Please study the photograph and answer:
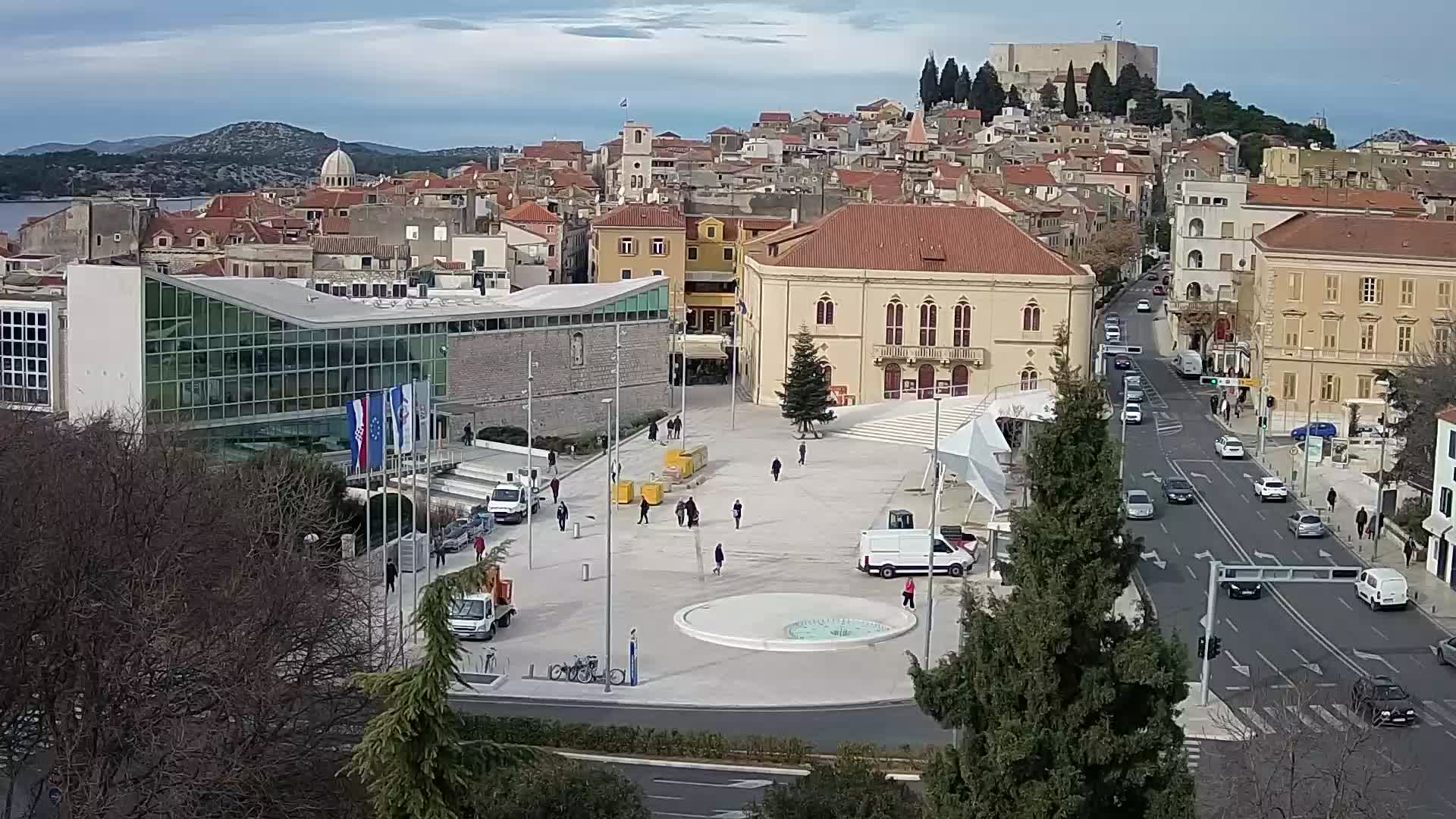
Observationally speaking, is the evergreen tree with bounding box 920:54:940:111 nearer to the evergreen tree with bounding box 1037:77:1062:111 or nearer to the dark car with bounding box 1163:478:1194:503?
the evergreen tree with bounding box 1037:77:1062:111

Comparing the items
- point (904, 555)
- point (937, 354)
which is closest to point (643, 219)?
point (937, 354)

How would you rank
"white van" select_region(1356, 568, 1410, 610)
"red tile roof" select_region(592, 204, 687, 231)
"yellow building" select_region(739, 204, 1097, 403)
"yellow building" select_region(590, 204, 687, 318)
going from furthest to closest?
"red tile roof" select_region(592, 204, 687, 231)
"yellow building" select_region(590, 204, 687, 318)
"yellow building" select_region(739, 204, 1097, 403)
"white van" select_region(1356, 568, 1410, 610)

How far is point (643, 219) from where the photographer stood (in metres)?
68.8

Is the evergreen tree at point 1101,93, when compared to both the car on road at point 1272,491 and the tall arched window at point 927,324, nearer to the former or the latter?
the tall arched window at point 927,324

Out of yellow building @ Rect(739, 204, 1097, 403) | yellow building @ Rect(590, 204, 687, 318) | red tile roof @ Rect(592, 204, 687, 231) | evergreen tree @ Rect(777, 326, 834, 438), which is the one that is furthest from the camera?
red tile roof @ Rect(592, 204, 687, 231)

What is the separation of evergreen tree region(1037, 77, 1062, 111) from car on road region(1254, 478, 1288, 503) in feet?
390

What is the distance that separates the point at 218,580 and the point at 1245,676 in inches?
555

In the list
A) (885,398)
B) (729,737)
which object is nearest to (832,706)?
(729,737)

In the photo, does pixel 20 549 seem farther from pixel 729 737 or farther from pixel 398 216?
pixel 398 216

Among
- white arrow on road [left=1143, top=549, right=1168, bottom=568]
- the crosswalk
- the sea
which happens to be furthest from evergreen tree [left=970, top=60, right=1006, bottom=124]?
the crosswalk

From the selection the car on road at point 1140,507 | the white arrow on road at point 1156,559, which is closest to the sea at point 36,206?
the car on road at point 1140,507

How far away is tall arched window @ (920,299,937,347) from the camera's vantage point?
5500 centimetres

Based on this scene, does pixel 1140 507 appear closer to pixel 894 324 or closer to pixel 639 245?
pixel 894 324

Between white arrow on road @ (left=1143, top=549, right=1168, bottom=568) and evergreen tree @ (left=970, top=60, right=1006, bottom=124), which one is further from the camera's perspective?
evergreen tree @ (left=970, top=60, right=1006, bottom=124)
